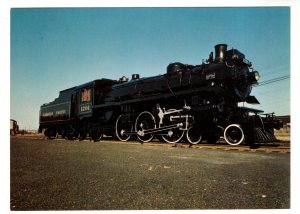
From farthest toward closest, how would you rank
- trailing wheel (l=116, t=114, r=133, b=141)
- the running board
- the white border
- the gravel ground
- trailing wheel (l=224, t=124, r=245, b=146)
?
1. trailing wheel (l=116, t=114, r=133, b=141)
2. the running board
3. trailing wheel (l=224, t=124, r=245, b=146)
4. the white border
5. the gravel ground

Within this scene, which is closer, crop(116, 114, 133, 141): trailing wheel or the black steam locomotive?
the black steam locomotive

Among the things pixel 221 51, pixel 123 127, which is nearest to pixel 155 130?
pixel 123 127

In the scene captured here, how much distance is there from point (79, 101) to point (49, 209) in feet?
39.0

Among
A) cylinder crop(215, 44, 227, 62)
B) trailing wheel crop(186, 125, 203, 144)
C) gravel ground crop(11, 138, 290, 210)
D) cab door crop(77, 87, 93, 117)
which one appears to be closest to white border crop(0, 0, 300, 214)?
gravel ground crop(11, 138, 290, 210)

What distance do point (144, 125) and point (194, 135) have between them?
7.94ft

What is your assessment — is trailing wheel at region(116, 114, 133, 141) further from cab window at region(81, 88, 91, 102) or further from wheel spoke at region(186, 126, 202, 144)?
wheel spoke at region(186, 126, 202, 144)

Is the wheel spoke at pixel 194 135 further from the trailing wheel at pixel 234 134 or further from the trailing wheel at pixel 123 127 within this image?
the trailing wheel at pixel 123 127

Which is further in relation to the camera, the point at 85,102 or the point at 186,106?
the point at 85,102

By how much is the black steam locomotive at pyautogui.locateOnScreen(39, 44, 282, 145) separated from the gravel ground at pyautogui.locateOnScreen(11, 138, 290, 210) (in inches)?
115

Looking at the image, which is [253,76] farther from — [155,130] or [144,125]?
[144,125]

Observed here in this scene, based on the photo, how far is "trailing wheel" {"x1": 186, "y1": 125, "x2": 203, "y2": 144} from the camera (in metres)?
9.61

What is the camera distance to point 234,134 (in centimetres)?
873
